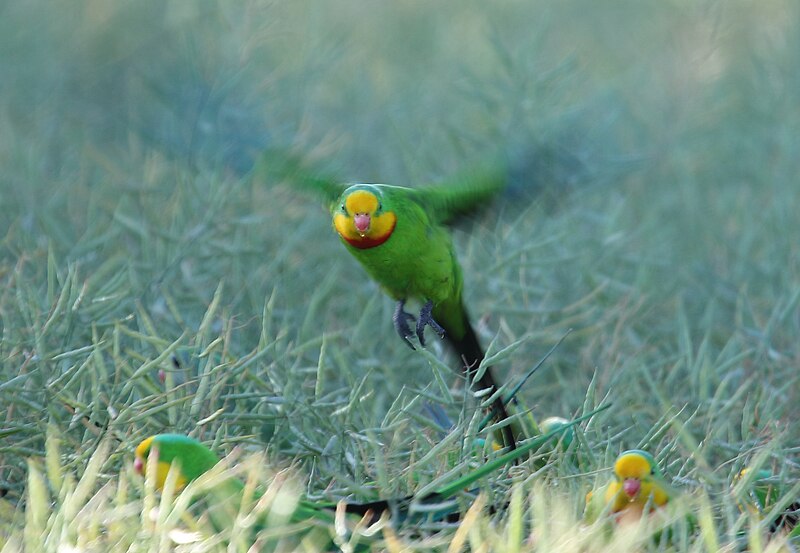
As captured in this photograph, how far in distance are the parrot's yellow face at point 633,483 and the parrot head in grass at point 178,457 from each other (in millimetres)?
730

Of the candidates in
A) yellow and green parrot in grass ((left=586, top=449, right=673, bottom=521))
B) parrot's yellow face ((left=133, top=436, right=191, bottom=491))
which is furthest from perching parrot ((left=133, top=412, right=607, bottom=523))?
yellow and green parrot in grass ((left=586, top=449, right=673, bottom=521))

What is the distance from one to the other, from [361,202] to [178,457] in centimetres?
71

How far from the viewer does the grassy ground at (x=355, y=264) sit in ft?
6.70

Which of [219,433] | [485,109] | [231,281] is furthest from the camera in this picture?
[485,109]

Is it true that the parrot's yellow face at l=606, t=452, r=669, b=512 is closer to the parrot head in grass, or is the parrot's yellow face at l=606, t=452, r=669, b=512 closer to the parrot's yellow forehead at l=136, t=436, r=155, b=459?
the parrot head in grass

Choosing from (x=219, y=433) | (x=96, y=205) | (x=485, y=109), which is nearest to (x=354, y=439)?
(x=219, y=433)

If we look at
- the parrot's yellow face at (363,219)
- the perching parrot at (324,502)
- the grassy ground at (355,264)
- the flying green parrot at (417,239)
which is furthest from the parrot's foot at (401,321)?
the perching parrot at (324,502)

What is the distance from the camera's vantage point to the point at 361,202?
235 centimetres

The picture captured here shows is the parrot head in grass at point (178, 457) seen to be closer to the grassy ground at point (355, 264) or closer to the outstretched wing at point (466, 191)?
the grassy ground at point (355, 264)

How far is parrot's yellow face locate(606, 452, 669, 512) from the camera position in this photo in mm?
Result: 1946

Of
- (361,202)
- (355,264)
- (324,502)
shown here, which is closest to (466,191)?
(361,202)

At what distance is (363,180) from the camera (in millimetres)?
4727

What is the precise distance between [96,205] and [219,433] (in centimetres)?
196

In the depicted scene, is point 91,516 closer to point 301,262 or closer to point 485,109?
point 301,262
